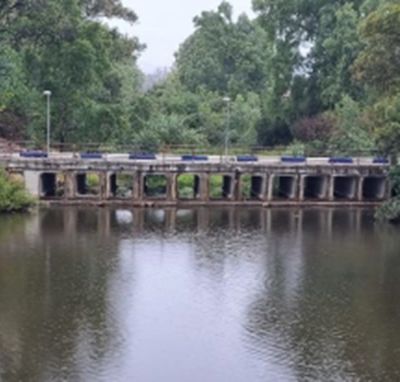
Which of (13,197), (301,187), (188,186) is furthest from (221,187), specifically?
(13,197)

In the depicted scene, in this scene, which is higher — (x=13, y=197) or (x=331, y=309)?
(x=13, y=197)

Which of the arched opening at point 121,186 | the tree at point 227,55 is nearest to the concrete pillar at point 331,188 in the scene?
the arched opening at point 121,186

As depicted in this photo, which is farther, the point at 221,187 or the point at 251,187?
the point at 221,187

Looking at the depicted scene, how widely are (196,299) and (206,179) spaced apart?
24.9 metres

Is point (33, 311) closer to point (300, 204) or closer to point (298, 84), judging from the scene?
point (300, 204)

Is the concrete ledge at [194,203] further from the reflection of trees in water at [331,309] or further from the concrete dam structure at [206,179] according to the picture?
the reflection of trees in water at [331,309]

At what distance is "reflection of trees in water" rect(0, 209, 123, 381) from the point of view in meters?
29.3

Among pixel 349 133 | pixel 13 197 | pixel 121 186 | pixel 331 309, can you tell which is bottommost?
pixel 331 309

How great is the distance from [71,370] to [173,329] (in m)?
5.41

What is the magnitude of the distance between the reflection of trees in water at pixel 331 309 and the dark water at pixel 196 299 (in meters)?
0.06

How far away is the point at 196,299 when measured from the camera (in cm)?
3731

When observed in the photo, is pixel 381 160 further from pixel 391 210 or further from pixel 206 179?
pixel 206 179

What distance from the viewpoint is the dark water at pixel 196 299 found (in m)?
29.5

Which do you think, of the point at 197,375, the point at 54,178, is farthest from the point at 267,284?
the point at 54,178
